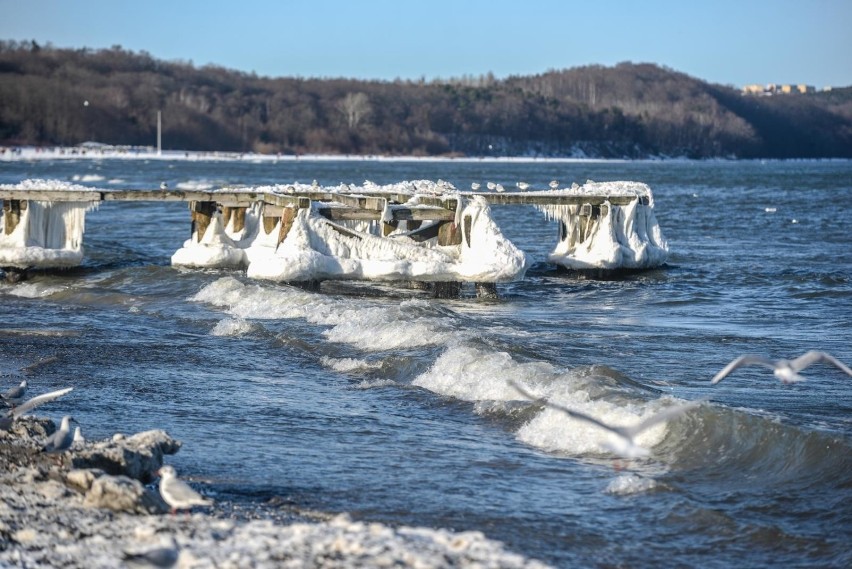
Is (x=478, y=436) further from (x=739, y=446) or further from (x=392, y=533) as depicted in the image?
(x=392, y=533)

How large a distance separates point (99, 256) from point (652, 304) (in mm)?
13203

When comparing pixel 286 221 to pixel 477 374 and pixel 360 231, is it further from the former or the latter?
pixel 477 374

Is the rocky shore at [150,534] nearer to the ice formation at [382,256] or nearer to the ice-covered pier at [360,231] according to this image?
the ice formation at [382,256]

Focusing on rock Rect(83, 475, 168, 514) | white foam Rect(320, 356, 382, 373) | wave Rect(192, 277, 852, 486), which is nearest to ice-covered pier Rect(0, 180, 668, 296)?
wave Rect(192, 277, 852, 486)

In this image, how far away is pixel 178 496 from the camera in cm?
780

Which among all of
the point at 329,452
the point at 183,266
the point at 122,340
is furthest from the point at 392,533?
the point at 183,266

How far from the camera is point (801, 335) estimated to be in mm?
17281

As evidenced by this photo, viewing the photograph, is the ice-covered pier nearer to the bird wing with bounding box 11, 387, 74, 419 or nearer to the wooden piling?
the wooden piling

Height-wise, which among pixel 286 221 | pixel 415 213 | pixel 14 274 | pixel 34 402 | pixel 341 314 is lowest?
pixel 14 274

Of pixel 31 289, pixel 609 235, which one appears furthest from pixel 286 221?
pixel 609 235

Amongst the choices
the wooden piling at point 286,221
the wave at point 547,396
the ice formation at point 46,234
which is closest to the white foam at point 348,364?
the wave at point 547,396

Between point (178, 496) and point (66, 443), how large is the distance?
1.56m

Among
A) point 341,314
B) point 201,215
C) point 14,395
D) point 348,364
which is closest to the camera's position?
point 14,395

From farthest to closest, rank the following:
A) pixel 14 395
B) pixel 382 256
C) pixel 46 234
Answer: pixel 46 234 < pixel 382 256 < pixel 14 395
